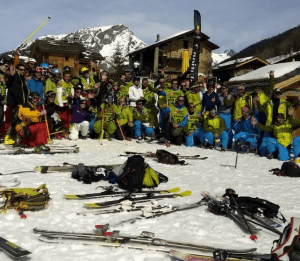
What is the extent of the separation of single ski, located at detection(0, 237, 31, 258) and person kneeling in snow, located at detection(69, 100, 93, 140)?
7062 millimetres

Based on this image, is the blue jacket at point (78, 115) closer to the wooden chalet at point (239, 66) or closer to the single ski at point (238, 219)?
the single ski at point (238, 219)

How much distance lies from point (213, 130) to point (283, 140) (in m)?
2.20

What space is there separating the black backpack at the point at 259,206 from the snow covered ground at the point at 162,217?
13.1 inches

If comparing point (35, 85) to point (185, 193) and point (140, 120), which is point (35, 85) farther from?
point (185, 193)

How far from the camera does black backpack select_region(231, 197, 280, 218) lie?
3.88 m

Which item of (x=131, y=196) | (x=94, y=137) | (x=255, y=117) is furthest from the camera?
(x=94, y=137)

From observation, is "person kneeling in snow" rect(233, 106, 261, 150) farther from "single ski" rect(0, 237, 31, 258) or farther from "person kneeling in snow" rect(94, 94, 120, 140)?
"single ski" rect(0, 237, 31, 258)

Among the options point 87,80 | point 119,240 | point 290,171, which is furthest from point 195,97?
point 119,240

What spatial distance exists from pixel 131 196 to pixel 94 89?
7068mm

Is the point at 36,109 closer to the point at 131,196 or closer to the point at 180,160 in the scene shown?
the point at 180,160

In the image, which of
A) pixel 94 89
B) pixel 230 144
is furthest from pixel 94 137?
pixel 230 144

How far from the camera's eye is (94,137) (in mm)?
10562

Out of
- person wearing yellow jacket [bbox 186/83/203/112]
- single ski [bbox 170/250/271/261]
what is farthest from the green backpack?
person wearing yellow jacket [bbox 186/83/203/112]

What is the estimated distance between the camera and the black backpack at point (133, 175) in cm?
493
